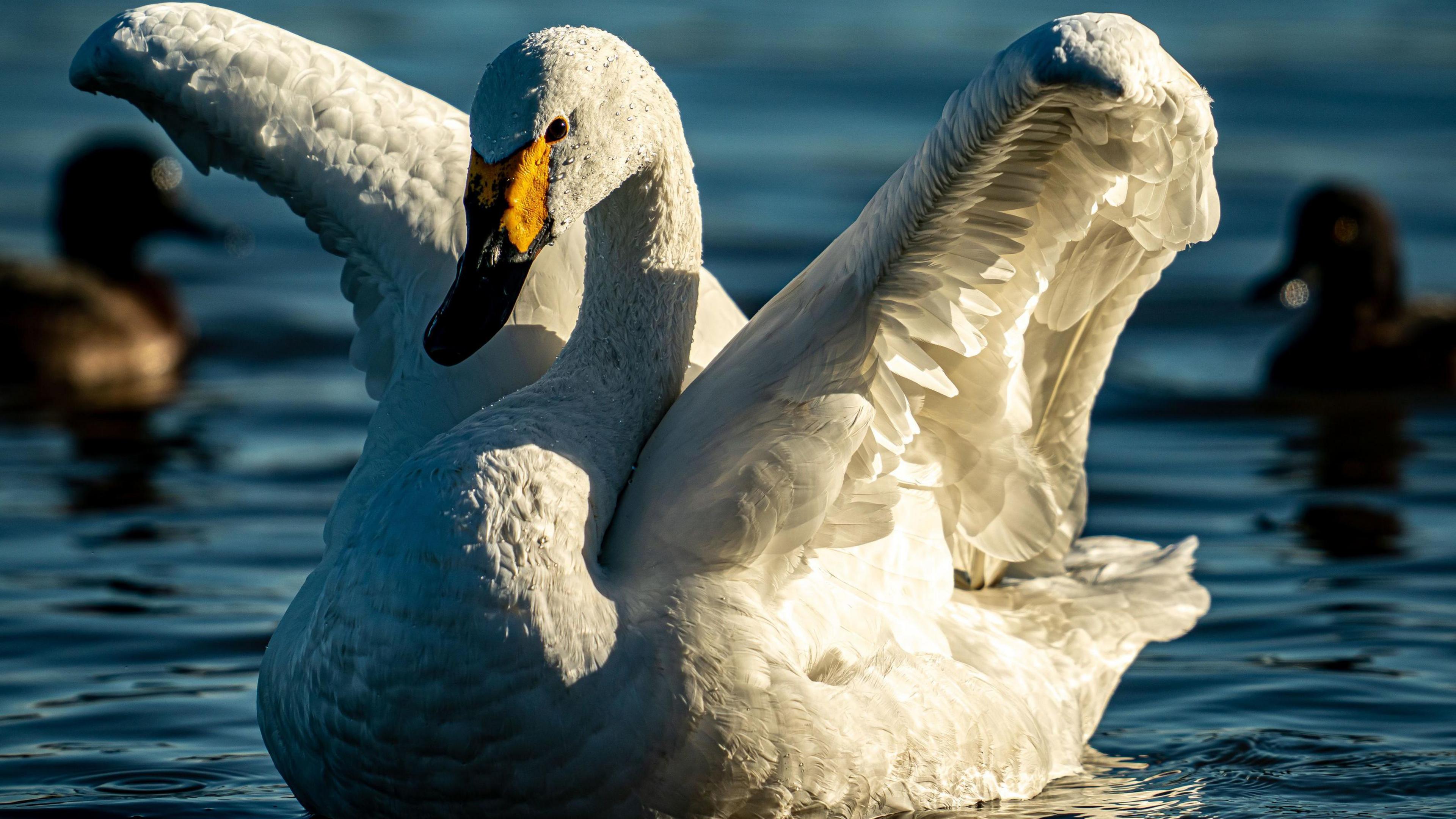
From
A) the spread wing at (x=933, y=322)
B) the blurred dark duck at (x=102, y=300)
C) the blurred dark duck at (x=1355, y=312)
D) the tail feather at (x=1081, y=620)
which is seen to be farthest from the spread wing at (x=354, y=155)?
the blurred dark duck at (x=1355, y=312)

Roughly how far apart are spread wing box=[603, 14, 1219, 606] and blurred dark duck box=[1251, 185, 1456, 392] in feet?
19.2

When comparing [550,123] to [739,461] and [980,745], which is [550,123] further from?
[980,745]

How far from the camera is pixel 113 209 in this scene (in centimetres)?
1316

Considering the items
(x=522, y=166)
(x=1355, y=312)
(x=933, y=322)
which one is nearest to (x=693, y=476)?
(x=933, y=322)

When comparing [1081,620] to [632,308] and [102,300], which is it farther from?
[102,300]

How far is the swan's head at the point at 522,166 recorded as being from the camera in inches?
189

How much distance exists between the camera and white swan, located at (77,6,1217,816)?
4.66 metres

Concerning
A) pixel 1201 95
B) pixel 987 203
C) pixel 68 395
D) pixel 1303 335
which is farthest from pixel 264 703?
pixel 1303 335

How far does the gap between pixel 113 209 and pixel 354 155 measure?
24.9ft

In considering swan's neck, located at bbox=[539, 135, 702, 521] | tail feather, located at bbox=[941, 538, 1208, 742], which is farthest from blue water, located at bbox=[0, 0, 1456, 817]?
swan's neck, located at bbox=[539, 135, 702, 521]

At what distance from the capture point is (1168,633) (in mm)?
6633

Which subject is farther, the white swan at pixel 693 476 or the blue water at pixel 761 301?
the blue water at pixel 761 301

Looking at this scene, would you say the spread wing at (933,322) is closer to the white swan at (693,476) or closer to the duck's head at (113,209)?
the white swan at (693,476)

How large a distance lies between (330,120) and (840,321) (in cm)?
200
